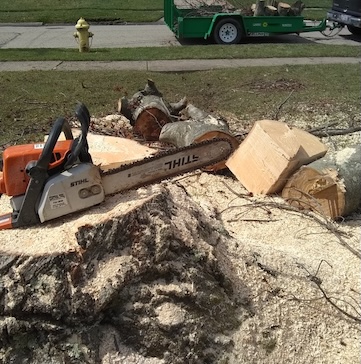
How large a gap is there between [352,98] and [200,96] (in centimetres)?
196

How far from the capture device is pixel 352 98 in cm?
653

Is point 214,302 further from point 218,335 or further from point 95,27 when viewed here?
point 95,27

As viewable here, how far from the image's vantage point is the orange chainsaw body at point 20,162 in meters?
2.62

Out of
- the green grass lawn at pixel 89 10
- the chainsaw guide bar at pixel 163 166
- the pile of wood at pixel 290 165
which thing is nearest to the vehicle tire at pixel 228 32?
the green grass lawn at pixel 89 10

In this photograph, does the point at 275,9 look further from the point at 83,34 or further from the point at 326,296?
the point at 326,296

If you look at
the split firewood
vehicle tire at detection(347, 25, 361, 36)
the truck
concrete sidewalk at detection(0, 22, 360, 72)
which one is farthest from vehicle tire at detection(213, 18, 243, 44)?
the split firewood

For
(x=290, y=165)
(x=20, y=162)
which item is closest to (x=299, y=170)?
(x=290, y=165)

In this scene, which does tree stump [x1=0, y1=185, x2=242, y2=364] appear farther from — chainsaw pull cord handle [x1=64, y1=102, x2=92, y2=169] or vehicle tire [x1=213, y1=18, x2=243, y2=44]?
vehicle tire [x1=213, y1=18, x2=243, y2=44]

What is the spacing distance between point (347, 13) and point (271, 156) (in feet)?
28.3

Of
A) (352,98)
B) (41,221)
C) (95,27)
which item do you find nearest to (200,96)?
(352,98)

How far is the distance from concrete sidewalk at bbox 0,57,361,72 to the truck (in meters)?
2.38

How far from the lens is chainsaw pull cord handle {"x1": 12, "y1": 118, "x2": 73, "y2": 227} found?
2.50 m

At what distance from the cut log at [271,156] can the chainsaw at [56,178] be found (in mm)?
1409

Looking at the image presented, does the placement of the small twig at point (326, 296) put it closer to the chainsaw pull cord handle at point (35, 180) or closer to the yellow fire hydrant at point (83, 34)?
the chainsaw pull cord handle at point (35, 180)
